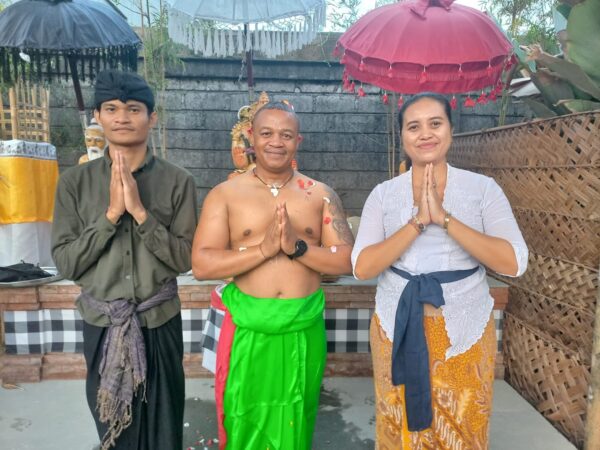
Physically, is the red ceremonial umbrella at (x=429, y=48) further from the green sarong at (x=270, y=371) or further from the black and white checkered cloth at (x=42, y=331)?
the black and white checkered cloth at (x=42, y=331)

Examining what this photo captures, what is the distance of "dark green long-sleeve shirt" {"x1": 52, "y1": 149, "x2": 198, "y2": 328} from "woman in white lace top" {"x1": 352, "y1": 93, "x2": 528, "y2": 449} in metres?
0.90

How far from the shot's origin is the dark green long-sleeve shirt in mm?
2078

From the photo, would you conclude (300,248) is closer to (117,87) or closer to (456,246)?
(456,246)

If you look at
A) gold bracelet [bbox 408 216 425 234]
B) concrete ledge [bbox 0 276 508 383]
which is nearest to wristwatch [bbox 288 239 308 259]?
gold bracelet [bbox 408 216 425 234]

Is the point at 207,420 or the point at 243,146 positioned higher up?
the point at 243,146

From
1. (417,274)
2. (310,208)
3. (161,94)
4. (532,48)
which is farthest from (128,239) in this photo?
(161,94)

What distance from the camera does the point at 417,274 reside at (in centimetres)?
207

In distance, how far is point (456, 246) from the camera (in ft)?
6.71

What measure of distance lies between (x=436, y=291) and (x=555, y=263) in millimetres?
1626

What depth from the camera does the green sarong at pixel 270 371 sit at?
2.25m

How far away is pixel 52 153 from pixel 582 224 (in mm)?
4839

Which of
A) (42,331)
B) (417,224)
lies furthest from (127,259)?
(42,331)

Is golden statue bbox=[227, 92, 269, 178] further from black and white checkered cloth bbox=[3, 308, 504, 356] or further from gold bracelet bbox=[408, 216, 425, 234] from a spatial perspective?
gold bracelet bbox=[408, 216, 425, 234]

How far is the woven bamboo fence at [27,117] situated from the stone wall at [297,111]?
4.42 feet
